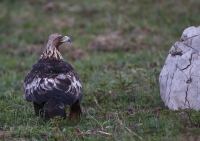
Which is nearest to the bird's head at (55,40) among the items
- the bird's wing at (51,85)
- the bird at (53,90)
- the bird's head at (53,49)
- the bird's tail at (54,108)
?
the bird's head at (53,49)

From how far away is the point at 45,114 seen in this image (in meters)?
6.90

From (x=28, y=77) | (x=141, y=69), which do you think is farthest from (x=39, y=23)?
(x=28, y=77)

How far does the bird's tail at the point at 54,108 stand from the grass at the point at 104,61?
13 centimetres

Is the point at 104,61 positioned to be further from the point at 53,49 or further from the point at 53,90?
the point at 53,90

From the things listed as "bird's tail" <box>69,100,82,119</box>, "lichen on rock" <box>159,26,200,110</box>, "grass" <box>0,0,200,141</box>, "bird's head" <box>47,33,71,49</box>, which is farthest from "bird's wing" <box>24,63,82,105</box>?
"lichen on rock" <box>159,26,200,110</box>

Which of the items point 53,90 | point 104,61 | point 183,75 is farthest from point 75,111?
point 104,61

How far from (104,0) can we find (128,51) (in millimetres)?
4478

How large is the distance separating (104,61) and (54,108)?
5.89m

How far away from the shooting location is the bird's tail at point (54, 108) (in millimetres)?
6809

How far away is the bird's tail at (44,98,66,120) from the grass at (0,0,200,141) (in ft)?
0.42

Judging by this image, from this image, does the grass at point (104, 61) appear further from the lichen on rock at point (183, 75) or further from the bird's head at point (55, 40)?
the bird's head at point (55, 40)

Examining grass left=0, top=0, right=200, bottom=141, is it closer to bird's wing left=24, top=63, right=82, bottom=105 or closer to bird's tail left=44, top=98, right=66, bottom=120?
bird's tail left=44, top=98, right=66, bottom=120

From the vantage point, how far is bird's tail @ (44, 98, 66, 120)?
22.3ft

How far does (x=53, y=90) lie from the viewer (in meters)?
6.95
